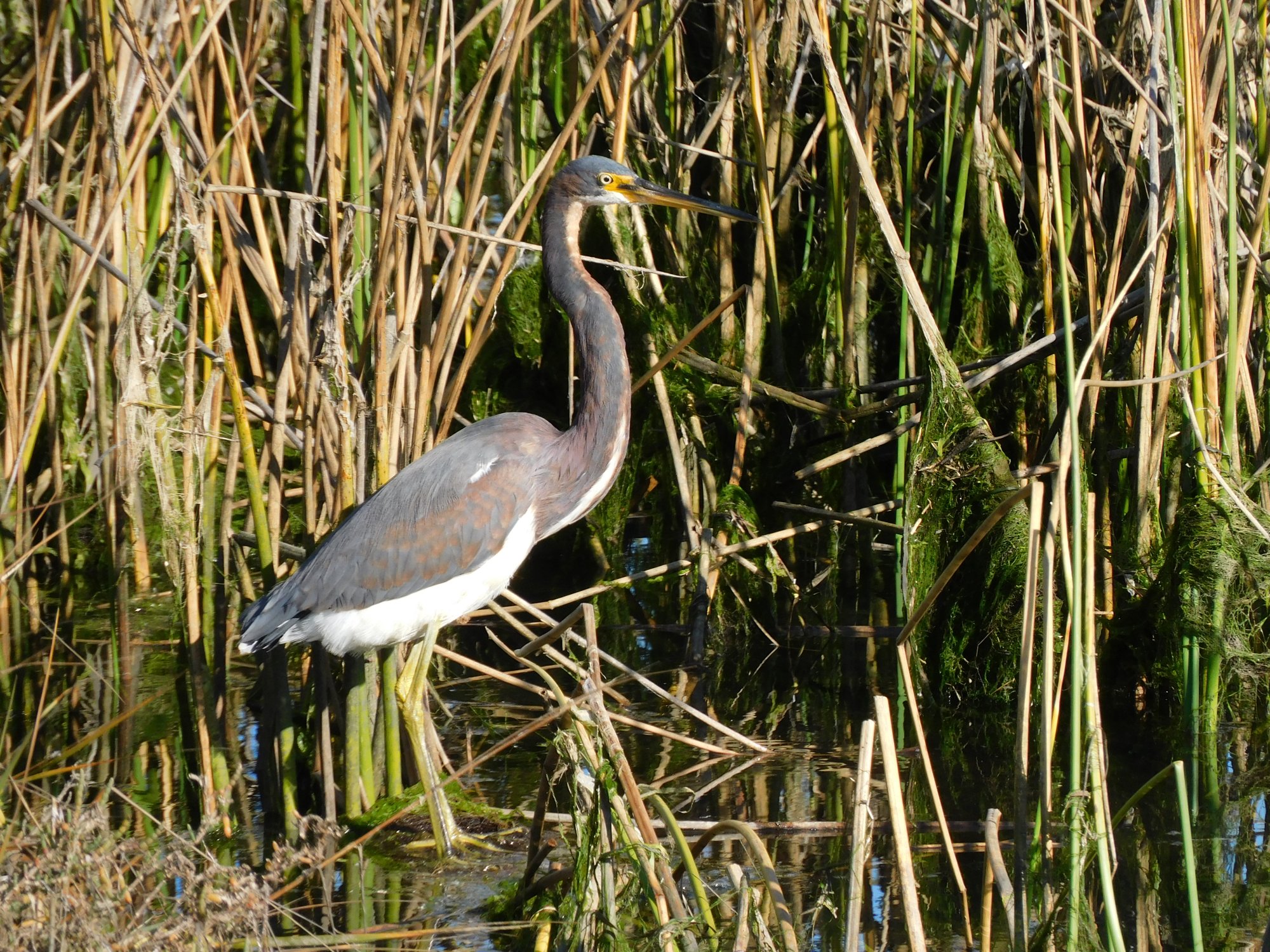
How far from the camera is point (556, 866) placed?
369 centimetres

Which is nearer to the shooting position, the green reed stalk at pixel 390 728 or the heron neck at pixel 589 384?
the green reed stalk at pixel 390 728

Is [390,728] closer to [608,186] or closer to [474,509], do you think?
[474,509]

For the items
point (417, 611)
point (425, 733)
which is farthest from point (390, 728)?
point (417, 611)

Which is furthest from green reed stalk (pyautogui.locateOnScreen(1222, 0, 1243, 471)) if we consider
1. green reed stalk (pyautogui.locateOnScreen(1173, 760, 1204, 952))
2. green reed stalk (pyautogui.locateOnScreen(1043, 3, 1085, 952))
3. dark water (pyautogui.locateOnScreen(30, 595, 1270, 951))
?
green reed stalk (pyautogui.locateOnScreen(1173, 760, 1204, 952))

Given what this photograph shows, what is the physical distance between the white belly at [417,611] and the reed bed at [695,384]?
0.12m

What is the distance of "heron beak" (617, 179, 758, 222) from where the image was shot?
455cm

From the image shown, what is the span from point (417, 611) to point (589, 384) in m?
0.91

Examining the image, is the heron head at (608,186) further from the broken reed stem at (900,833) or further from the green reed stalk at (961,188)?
the broken reed stem at (900,833)

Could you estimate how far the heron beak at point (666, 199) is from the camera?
455cm

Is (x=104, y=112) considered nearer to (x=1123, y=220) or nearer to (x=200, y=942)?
(x=200, y=942)

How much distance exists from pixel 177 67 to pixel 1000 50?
9.84ft

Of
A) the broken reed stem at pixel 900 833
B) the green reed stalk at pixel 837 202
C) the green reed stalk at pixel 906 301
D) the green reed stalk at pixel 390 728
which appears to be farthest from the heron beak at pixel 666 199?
the broken reed stem at pixel 900 833

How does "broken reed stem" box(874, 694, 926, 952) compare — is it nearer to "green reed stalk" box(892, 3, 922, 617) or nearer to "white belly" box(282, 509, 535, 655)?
"white belly" box(282, 509, 535, 655)

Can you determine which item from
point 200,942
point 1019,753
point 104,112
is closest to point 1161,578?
point 1019,753
